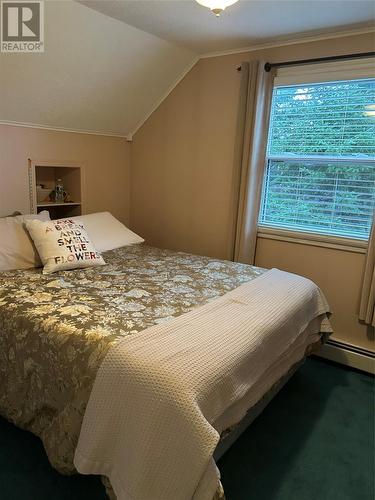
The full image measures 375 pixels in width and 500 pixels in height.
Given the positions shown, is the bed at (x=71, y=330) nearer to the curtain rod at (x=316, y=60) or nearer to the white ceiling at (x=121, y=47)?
the white ceiling at (x=121, y=47)

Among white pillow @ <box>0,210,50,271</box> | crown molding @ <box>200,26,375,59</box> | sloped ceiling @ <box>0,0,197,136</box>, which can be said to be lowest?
white pillow @ <box>0,210,50,271</box>

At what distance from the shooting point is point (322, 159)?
2.70m

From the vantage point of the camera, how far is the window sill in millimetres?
2606

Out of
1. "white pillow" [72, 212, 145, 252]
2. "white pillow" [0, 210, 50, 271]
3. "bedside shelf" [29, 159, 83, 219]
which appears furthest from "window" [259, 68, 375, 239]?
"white pillow" [0, 210, 50, 271]

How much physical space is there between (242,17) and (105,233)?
1788 millimetres

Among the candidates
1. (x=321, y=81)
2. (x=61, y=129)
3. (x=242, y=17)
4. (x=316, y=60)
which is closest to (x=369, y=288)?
(x=321, y=81)

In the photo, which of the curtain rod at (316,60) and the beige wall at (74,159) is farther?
the beige wall at (74,159)

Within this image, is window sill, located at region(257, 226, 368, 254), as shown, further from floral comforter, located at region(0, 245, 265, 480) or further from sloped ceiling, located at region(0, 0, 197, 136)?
sloped ceiling, located at region(0, 0, 197, 136)

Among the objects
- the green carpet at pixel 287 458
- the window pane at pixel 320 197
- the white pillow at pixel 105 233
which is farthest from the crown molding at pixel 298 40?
the green carpet at pixel 287 458

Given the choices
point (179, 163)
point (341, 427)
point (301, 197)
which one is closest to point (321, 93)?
point (301, 197)

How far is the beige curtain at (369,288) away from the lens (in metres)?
2.44

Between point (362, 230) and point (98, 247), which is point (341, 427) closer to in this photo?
point (362, 230)

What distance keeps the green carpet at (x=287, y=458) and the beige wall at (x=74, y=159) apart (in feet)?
5.52

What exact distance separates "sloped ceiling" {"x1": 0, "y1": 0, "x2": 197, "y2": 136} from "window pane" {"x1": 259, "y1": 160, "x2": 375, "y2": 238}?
126cm
